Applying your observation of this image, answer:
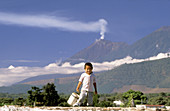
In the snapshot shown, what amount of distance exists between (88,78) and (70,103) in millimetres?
1722

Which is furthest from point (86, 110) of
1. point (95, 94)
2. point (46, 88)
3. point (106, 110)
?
point (46, 88)

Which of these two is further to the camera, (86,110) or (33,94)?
(33,94)

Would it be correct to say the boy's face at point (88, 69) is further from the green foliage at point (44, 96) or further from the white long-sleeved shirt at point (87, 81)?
the green foliage at point (44, 96)

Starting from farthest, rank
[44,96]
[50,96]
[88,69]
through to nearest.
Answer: [50,96] → [44,96] → [88,69]

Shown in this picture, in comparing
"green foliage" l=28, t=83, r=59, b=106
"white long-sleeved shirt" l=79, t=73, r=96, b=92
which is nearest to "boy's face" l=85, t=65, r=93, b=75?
"white long-sleeved shirt" l=79, t=73, r=96, b=92

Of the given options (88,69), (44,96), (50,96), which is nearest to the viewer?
(88,69)

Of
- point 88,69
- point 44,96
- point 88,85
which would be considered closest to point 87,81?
point 88,85

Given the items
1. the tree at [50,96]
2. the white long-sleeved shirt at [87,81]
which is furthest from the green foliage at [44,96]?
the white long-sleeved shirt at [87,81]

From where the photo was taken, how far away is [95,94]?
688 inches

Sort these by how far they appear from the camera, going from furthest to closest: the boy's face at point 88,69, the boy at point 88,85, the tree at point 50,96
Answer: the tree at point 50,96, the boy's face at point 88,69, the boy at point 88,85

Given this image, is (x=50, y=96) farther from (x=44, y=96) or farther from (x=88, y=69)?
(x=88, y=69)

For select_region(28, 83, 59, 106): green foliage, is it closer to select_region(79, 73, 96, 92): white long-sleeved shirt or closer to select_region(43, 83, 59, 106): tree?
select_region(43, 83, 59, 106): tree

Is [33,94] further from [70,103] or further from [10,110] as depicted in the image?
[10,110]

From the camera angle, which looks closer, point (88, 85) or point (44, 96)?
point (88, 85)
